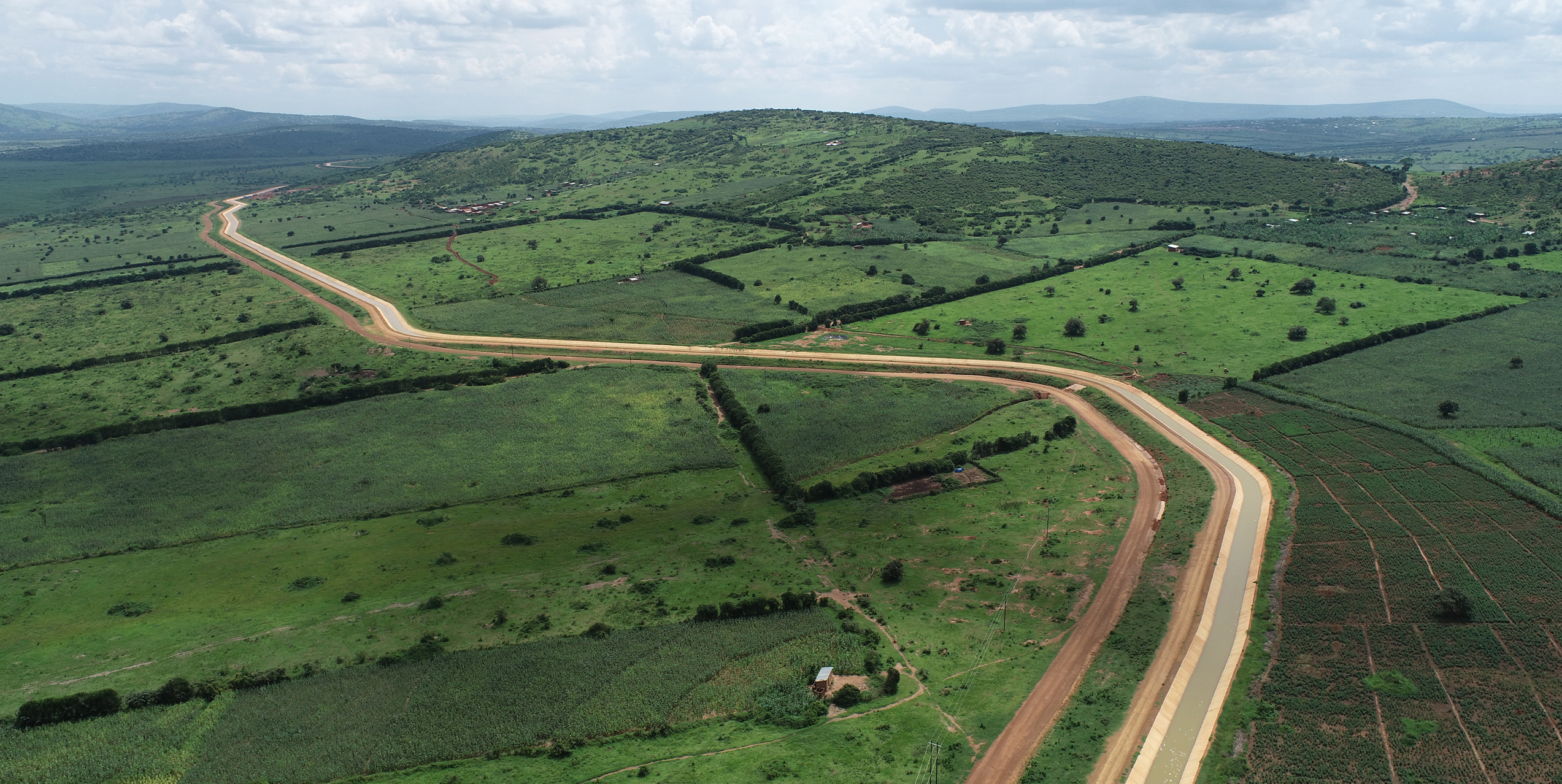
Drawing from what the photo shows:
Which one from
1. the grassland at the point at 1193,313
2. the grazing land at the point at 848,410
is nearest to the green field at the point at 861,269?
the grassland at the point at 1193,313

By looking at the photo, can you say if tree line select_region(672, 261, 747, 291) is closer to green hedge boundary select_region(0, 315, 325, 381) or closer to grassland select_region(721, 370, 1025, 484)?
grassland select_region(721, 370, 1025, 484)

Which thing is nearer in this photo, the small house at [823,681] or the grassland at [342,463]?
the small house at [823,681]

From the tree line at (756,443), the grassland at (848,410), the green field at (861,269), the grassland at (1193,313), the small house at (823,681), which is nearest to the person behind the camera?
the small house at (823,681)

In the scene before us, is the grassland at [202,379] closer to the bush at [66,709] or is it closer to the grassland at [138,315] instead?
the grassland at [138,315]

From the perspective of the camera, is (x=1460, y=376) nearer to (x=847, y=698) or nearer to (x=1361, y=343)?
(x=1361, y=343)

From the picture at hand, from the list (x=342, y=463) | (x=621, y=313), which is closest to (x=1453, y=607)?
(x=342, y=463)

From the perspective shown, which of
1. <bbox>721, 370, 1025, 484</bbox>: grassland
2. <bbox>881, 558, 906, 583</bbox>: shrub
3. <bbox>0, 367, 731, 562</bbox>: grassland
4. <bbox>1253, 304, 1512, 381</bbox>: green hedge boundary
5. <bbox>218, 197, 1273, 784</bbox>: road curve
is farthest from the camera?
<bbox>1253, 304, 1512, 381</bbox>: green hedge boundary

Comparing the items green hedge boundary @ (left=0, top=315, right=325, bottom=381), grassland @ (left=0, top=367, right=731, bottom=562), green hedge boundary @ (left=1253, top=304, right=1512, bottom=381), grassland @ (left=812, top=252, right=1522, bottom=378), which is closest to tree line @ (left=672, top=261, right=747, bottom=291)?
grassland @ (left=812, top=252, right=1522, bottom=378)
